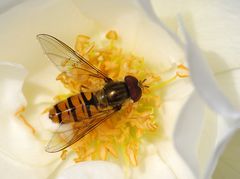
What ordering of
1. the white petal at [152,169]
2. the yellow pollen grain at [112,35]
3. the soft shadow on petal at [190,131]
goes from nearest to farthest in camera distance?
the soft shadow on petal at [190,131], the white petal at [152,169], the yellow pollen grain at [112,35]

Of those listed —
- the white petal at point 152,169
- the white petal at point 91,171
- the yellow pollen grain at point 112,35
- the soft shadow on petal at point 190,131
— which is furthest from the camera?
the yellow pollen grain at point 112,35

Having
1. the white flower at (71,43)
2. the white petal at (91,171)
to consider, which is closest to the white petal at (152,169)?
the white flower at (71,43)

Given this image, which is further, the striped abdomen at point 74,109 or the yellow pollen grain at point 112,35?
the yellow pollen grain at point 112,35

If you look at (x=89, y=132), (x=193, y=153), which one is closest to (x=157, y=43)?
(x=89, y=132)

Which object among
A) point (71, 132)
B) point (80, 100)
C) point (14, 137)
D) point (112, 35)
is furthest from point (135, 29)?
point (14, 137)

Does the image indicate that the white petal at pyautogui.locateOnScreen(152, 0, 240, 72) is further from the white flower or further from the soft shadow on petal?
the soft shadow on petal

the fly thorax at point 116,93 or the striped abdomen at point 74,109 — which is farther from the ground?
the striped abdomen at point 74,109

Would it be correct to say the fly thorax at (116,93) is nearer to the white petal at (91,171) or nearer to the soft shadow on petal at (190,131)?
the white petal at (91,171)

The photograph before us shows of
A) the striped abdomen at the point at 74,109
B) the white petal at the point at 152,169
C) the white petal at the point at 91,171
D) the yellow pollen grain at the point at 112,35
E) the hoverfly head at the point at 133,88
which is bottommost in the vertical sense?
the white petal at the point at 152,169

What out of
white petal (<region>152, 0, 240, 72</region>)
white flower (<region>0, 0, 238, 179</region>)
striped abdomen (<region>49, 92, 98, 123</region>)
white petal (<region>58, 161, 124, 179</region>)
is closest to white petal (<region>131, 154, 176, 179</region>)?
white flower (<region>0, 0, 238, 179</region>)
